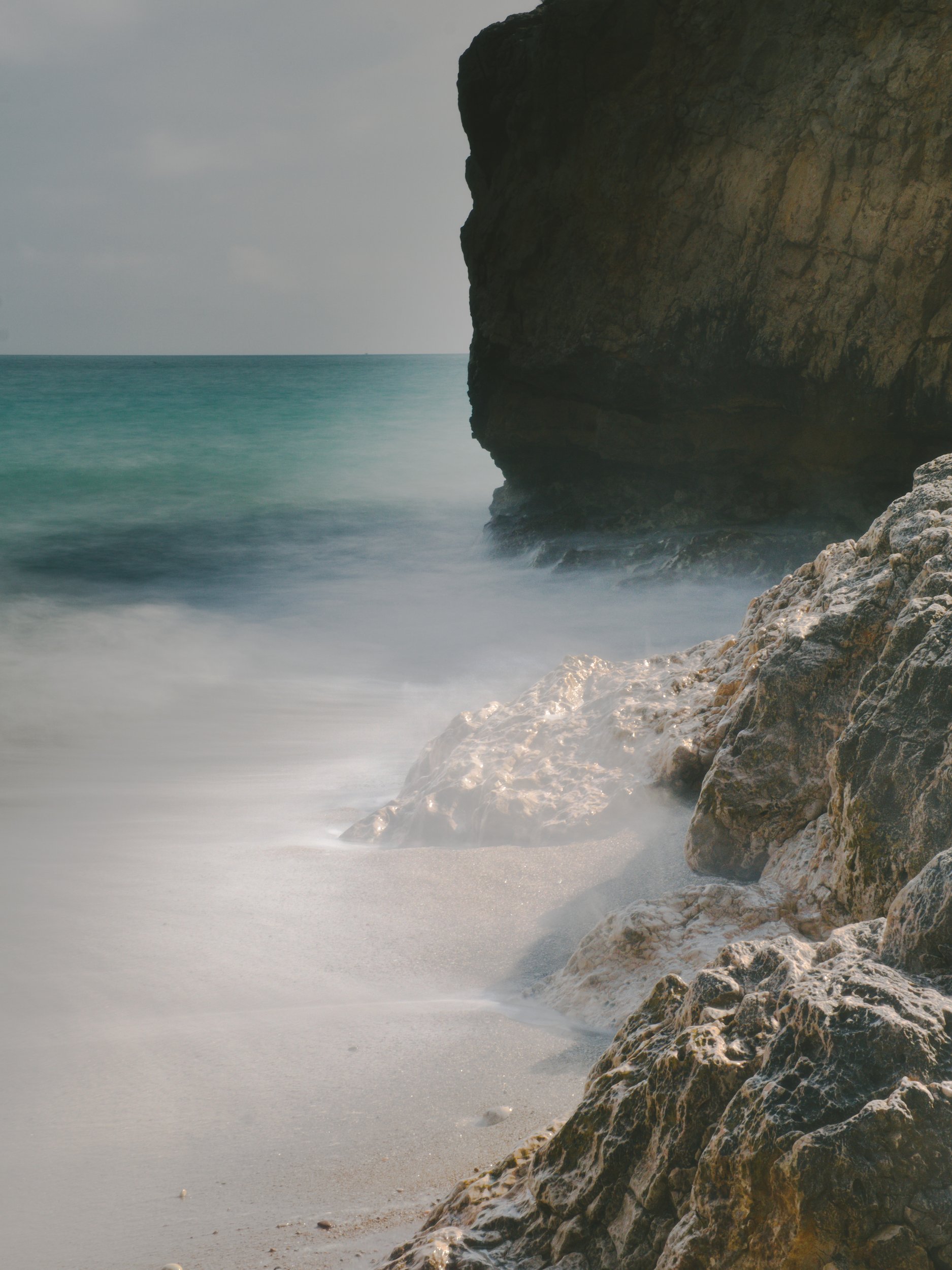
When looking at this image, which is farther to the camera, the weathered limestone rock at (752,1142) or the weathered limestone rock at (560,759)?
the weathered limestone rock at (560,759)

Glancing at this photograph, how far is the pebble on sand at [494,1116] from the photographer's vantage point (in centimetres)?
219

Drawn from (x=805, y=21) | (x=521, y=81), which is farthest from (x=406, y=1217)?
(x=521, y=81)

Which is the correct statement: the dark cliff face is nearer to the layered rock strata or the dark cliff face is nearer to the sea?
the sea

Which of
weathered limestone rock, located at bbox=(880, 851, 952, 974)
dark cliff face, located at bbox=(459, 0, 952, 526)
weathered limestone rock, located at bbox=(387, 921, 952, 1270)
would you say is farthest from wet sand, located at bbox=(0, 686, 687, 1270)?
dark cliff face, located at bbox=(459, 0, 952, 526)

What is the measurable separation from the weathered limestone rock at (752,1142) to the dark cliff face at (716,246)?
863cm

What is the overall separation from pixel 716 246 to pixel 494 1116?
371 inches

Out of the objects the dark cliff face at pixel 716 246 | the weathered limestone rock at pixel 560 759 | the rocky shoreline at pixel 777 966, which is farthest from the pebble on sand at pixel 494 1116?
the dark cliff face at pixel 716 246

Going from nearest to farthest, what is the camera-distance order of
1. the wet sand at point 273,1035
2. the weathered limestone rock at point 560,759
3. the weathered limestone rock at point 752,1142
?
the weathered limestone rock at point 752,1142
the wet sand at point 273,1035
the weathered limestone rock at point 560,759

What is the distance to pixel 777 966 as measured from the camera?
1.48 metres

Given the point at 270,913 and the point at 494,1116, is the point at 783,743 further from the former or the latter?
the point at 270,913

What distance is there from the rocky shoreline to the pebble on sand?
0.42 m

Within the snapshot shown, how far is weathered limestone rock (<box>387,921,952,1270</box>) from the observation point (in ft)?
3.46

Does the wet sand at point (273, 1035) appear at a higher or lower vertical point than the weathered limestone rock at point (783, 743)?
lower

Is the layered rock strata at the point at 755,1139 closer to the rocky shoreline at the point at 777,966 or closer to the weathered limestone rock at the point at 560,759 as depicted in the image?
the rocky shoreline at the point at 777,966
